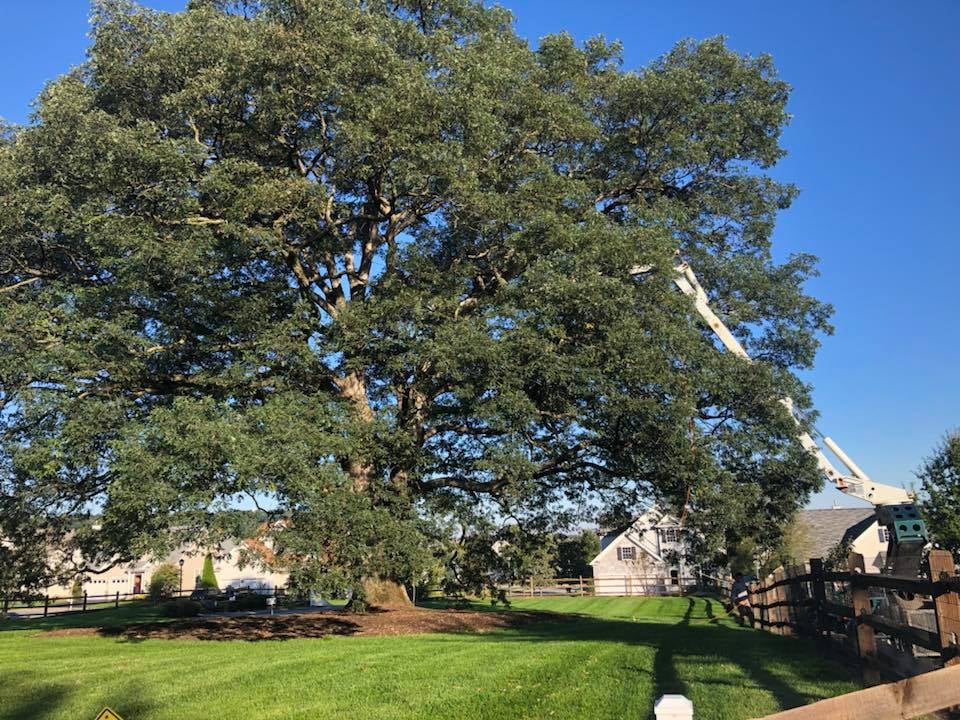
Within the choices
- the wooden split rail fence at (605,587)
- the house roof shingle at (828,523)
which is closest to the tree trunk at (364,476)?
the wooden split rail fence at (605,587)

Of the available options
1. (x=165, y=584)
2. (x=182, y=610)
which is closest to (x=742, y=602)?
(x=182, y=610)

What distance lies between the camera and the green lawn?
25.7ft

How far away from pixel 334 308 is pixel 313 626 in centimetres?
784

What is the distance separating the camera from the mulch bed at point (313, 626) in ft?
54.2

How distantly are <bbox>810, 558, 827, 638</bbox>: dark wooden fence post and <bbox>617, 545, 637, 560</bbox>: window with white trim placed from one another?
47818 millimetres

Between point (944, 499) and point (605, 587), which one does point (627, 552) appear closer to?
point (605, 587)

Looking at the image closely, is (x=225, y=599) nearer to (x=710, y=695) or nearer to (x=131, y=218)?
(x=131, y=218)

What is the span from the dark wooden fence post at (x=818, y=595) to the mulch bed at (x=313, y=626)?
771cm

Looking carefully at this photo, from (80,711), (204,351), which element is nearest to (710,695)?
(80,711)

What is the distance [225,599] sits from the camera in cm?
3888

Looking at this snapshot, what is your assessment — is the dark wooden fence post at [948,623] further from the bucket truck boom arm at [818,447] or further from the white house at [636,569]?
the white house at [636,569]

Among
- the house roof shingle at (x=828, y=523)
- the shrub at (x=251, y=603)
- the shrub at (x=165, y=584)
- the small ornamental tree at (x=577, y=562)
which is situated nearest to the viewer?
the shrub at (x=251, y=603)

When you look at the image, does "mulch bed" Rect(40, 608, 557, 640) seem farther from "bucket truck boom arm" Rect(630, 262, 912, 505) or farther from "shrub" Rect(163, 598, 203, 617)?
"bucket truck boom arm" Rect(630, 262, 912, 505)

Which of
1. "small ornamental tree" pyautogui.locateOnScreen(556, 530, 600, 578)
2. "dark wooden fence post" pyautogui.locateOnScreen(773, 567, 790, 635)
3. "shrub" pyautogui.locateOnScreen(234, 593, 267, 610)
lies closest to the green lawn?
"dark wooden fence post" pyautogui.locateOnScreen(773, 567, 790, 635)
